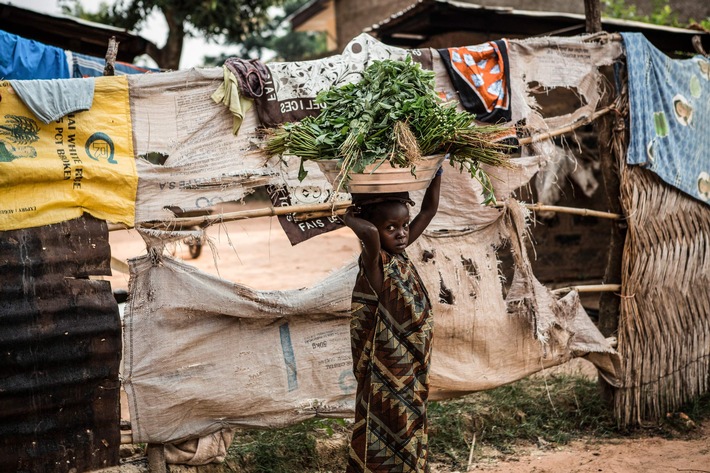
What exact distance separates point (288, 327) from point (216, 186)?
2.58ft

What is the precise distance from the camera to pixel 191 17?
13836 millimetres

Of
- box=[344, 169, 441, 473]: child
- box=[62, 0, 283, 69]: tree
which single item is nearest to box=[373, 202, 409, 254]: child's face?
box=[344, 169, 441, 473]: child

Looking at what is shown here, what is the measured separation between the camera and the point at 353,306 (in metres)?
2.85

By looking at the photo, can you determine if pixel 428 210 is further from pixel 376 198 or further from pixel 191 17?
pixel 191 17

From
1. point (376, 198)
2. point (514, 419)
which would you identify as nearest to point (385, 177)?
point (376, 198)

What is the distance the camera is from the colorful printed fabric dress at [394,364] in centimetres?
275

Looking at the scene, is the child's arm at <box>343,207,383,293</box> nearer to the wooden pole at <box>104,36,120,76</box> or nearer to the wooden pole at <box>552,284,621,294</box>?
the wooden pole at <box>104,36,120,76</box>

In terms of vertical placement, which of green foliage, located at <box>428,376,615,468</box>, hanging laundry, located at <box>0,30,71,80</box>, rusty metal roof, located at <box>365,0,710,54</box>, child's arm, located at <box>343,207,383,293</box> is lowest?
green foliage, located at <box>428,376,615,468</box>

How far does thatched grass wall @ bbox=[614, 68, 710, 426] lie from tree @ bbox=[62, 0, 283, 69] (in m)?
11.1

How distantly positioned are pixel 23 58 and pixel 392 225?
321 centimetres

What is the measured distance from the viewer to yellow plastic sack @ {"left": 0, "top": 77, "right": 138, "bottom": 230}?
287 centimetres

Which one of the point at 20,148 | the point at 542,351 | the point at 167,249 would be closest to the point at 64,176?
the point at 20,148

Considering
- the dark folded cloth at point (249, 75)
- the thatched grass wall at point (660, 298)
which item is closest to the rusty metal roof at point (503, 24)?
the thatched grass wall at point (660, 298)

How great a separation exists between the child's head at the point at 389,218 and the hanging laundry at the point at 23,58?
10.0 ft
